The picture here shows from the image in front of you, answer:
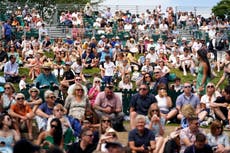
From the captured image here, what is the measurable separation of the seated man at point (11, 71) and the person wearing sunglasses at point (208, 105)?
9041 mm

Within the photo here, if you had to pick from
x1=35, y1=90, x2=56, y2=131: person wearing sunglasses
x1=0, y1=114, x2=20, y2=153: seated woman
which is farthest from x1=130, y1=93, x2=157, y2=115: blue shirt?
x1=0, y1=114, x2=20, y2=153: seated woman

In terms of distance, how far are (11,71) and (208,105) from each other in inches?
379

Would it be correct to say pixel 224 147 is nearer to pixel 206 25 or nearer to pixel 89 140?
pixel 89 140

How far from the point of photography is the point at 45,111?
16.8 metres

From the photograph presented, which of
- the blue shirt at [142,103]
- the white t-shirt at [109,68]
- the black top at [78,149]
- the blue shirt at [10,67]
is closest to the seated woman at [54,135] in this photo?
the black top at [78,149]

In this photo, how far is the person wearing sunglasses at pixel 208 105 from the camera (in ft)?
58.8

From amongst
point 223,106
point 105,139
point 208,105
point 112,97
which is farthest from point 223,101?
point 105,139

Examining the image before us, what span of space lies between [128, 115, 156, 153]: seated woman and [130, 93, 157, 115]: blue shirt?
265 cm

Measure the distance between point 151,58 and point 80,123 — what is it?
13071 mm

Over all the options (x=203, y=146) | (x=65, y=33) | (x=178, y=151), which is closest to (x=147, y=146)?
(x=178, y=151)

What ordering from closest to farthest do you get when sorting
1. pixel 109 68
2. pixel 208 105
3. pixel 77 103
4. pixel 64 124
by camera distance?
pixel 64 124
pixel 77 103
pixel 208 105
pixel 109 68

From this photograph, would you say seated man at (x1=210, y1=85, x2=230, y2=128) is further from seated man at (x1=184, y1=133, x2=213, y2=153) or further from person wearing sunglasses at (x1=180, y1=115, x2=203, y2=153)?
seated man at (x1=184, y1=133, x2=213, y2=153)

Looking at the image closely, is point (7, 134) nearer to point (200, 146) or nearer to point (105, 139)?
point (105, 139)

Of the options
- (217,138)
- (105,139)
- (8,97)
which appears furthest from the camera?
(8,97)
